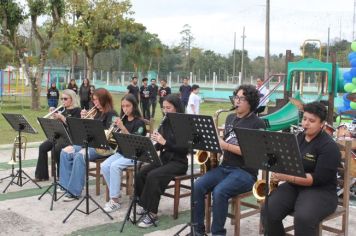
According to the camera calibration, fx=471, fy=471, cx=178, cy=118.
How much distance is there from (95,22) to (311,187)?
90.8ft

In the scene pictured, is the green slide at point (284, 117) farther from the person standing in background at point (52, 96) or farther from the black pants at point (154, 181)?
the person standing in background at point (52, 96)

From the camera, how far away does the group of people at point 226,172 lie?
4.28 m

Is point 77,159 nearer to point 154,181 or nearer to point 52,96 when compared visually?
point 154,181

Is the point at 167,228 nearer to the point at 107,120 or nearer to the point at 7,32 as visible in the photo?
the point at 107,120

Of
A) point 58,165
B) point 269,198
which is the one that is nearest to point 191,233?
point 269,198

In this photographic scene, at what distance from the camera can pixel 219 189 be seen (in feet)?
16.2

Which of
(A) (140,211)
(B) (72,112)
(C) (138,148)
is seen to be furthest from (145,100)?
(C) (138,148)

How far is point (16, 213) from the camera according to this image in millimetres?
6035

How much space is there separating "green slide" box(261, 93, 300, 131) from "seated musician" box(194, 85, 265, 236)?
800 centimetres

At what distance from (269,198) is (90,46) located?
91.2 ft

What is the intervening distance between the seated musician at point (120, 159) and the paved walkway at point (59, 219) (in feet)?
0.65

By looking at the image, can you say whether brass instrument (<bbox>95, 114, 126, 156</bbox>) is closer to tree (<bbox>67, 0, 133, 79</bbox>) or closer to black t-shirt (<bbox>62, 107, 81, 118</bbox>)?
black t-shirt (<bbox>62, 107, 81, 118</bbox>)

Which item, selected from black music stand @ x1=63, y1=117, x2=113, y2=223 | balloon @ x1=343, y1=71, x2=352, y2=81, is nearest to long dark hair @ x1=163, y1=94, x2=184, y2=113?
black music stand @ x1=63, y1=117, x2=113, y2=223

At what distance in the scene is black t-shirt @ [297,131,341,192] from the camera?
14.0 feet
